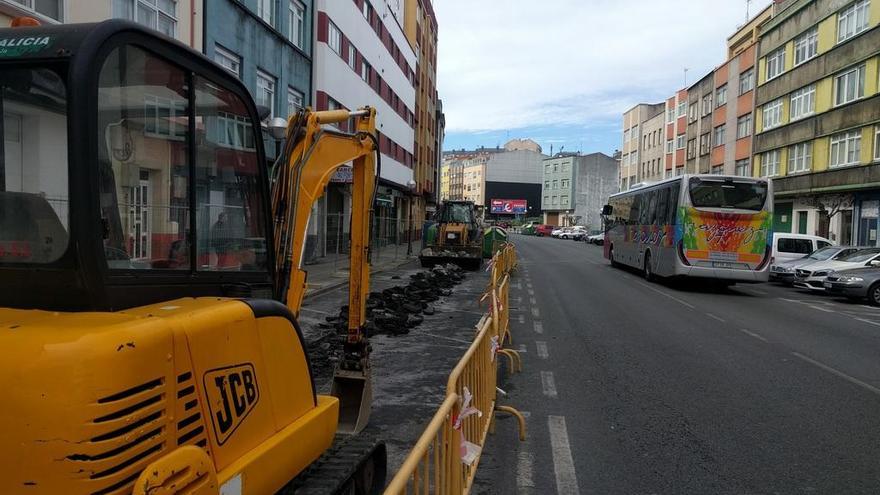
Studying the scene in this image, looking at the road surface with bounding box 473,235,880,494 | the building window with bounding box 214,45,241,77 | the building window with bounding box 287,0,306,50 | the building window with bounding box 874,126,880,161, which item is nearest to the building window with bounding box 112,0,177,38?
the building window with bounding box 214,45,241,77

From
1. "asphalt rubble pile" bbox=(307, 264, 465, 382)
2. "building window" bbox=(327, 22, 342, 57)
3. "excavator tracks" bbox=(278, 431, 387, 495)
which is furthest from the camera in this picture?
"building window" bbox=(327, 22, 342, 57)

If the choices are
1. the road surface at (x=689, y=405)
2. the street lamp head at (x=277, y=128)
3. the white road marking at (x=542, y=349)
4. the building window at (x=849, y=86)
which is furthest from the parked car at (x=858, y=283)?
the building window at (x=849, y=86)

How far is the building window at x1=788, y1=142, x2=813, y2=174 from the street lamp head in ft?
120

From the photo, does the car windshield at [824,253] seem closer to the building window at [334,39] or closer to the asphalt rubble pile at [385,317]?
the asphalt rubble pile at [385,317]

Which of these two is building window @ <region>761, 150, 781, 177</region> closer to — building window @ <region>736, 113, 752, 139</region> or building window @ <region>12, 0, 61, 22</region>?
building window @ <region>736, 113, 752, 139</region>

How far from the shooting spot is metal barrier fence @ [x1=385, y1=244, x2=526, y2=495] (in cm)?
252

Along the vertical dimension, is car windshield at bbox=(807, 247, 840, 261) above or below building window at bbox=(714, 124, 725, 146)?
below

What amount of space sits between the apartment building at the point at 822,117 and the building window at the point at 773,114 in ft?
0.20

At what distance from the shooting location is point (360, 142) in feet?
14.7

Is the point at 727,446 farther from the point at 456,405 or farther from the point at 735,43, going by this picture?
the point at 735,43

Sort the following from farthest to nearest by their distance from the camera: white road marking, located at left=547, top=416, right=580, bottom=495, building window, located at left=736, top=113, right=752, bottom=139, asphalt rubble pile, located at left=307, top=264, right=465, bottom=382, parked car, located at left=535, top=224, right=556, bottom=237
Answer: parked car, located at left=535, top=224, right=556, bottom=237 < building window, located at left=736, top=113, right=752, bottom=139 < asphalt rubble pile, located at left=307, top=264, right=465, bottom=382 < white road marking, located at left=547, top=416, right=580, bottom=495

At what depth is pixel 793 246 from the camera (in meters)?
21.4

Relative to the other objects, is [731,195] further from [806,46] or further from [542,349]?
[806,46]

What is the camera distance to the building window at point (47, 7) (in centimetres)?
993
